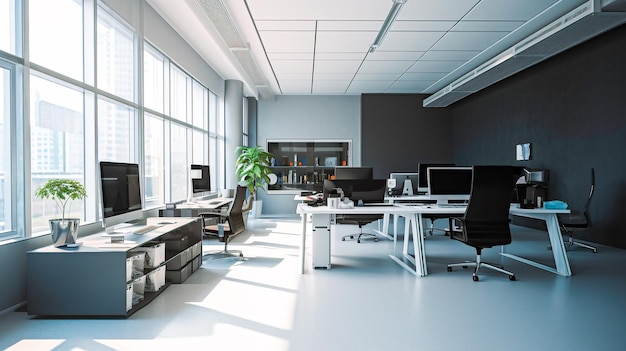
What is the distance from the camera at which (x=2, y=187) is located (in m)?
3.45

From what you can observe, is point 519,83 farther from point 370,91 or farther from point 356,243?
point 356,243

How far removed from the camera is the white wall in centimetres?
1178

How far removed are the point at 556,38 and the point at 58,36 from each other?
606cm

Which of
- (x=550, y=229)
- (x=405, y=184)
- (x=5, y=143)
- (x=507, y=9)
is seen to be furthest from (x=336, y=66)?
(x=5, y=143)

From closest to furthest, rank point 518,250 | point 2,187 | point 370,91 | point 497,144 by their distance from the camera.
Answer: point 2,187, point 518,250, point 497,144, point 370,91

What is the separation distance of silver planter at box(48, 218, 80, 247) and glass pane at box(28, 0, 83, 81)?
145 centimetres

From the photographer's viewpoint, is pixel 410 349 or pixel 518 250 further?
pixel 518 250

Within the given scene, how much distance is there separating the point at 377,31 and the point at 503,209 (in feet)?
11.2

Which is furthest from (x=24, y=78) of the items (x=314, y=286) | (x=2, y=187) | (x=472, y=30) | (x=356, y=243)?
(x=472, y=30)

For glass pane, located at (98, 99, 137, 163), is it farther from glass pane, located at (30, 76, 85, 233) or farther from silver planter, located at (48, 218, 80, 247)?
silver planter, located at (48, 218, 80, 247)

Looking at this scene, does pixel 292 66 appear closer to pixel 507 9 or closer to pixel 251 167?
pixel 251 167

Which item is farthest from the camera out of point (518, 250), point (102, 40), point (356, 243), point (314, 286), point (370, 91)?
point (370, 91)

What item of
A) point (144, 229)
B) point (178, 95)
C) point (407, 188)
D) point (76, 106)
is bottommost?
point (144, 229)

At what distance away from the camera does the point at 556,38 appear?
581cm
